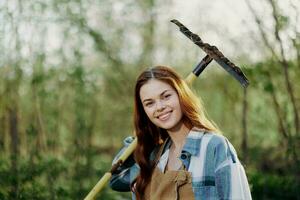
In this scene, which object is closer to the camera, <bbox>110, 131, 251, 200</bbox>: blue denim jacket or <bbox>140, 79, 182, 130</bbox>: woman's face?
<bbox>110, 131, 251, 200</bbox>: blue denim jacket

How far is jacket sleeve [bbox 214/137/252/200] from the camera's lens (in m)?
2.64

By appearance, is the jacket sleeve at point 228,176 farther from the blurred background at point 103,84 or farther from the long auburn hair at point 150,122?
the blurred background at point 103,84

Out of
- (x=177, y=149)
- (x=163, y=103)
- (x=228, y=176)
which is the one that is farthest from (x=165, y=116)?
(x=228, y=176)

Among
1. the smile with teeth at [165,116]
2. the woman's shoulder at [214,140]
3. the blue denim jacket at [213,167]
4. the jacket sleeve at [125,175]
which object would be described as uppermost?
the smile with teeth at [165,116]

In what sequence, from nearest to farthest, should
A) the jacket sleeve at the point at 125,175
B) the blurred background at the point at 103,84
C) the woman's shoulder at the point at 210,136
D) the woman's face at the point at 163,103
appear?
1. the woman's shoulder at the point at 210,136
2. the woman's face at the point at 163,103
3. the jacket sleeve at the point at 125,175
4. the blurred background at the point at 103,84

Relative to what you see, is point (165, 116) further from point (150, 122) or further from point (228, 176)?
point (228, 176)

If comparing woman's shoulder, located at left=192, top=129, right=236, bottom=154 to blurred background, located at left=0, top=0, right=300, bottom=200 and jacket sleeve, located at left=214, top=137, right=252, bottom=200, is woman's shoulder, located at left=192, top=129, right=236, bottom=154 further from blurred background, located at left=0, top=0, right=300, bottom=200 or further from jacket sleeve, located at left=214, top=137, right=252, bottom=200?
blurred background, located at left=0, top=0, right=300, bottom=200

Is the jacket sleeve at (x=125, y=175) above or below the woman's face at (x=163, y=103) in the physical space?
below

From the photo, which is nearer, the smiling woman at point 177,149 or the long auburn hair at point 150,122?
the smiling woman at point 177,149

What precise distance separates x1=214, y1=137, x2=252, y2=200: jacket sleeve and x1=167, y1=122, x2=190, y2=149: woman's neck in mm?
297

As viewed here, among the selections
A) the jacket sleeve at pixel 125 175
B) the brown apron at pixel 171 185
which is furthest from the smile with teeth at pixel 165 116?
the jacket sleeve at pixel 125 175

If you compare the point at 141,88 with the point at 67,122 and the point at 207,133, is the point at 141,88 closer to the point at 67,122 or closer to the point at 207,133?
the point at 207,133

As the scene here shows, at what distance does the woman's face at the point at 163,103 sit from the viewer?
2.90 m

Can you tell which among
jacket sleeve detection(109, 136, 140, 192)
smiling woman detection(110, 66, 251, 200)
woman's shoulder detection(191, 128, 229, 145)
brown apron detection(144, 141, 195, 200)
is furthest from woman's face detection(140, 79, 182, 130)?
jacket sleeve detection(109, 136, 140, 192)
